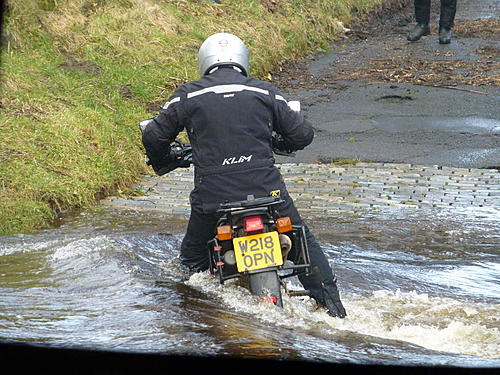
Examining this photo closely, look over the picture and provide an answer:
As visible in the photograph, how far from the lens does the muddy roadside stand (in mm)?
11812

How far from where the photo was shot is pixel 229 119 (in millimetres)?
5258

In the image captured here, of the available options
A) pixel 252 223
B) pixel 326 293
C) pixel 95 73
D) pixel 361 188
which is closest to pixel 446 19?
pixel 95 73

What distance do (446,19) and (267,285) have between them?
14.9 meters

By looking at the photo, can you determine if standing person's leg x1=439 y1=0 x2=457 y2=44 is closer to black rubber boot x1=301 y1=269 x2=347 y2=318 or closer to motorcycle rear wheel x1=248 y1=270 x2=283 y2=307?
black rubber boot x1=301 y1=269 x2=347 y2=318

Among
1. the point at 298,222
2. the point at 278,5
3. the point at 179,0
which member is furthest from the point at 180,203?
the point at 278,5

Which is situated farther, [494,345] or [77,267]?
[77,267]

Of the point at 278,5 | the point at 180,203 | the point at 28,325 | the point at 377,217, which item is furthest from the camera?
the point at 278,5

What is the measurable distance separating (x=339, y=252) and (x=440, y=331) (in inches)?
90.3

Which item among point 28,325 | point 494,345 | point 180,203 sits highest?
point 180,203

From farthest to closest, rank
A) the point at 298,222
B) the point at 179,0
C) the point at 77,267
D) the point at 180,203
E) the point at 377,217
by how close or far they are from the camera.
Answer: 1. the point at 179,0
2. the point at 180,203
3. the point at 377,217
4. the point at 77,267
5. the point at 298,222

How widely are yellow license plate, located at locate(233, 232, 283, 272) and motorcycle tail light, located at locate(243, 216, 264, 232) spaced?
2.4 inches

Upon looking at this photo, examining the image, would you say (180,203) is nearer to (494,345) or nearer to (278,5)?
(494,345)

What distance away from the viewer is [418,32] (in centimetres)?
1966

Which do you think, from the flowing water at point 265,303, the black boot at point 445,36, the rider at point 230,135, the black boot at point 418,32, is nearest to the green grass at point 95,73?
the flowing water at point 265,303
